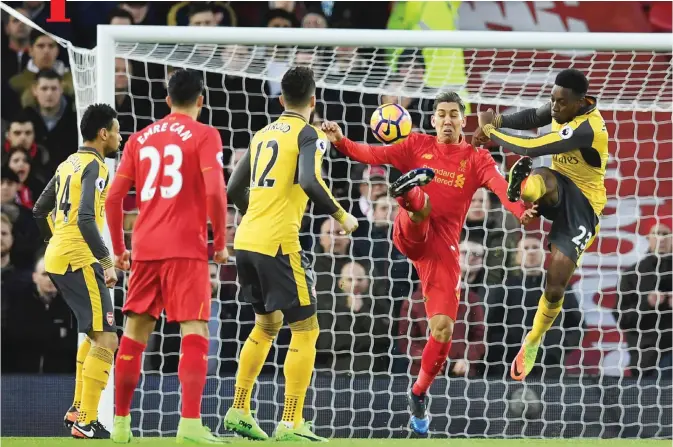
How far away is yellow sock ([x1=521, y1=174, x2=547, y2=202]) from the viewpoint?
6699 millimetres

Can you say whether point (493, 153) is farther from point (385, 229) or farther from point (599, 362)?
point (599, 362)

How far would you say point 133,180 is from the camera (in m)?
5.96

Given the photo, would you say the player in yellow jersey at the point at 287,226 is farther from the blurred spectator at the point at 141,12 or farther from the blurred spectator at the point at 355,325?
the blurred spectator at the point at 141,12

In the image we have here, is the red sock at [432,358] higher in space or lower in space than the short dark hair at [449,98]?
lower

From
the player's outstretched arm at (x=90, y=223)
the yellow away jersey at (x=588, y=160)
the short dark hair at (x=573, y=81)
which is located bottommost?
the player's outstretched arm at (x=90, y=223)

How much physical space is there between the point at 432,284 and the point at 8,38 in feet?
15.3

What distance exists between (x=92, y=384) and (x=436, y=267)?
7.00 feet

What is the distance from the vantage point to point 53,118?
9.39 m

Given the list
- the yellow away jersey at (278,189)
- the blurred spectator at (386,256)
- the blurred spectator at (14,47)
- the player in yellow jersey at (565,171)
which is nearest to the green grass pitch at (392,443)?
the player in yellow jersey at (565,171)

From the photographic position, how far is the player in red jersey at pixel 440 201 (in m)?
6.97

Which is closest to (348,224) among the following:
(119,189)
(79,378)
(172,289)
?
(172,289)

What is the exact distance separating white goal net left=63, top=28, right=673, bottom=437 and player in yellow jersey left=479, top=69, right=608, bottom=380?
1.59 metres

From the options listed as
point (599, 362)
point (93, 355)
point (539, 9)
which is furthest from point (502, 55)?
point (93, 355)

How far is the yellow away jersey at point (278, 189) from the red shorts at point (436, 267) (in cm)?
103
